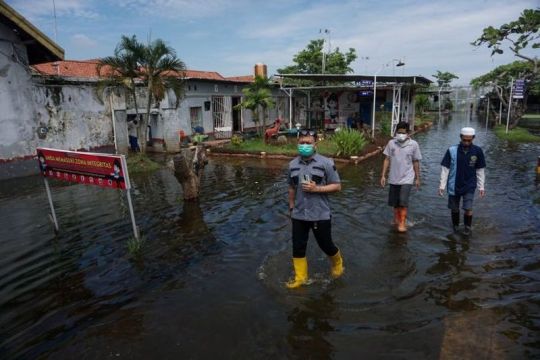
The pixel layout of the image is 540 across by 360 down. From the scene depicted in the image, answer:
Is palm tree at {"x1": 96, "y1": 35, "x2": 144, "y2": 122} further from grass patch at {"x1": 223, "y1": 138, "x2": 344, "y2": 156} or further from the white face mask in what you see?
the white face mask

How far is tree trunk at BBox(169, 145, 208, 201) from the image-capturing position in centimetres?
901

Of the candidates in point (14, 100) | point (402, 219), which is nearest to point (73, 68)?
point (14, 100)

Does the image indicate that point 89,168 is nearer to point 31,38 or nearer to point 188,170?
point 188,170

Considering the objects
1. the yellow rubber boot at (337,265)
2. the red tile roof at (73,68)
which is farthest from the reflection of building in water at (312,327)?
the red tile roof at (73,68)

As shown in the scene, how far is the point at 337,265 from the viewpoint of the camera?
4.98 m

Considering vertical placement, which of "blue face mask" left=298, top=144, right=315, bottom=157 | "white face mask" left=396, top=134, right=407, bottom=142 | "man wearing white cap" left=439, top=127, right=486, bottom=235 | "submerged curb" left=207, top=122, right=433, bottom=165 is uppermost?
"blue face mask" left=298, top=144, right=315, bottom=157

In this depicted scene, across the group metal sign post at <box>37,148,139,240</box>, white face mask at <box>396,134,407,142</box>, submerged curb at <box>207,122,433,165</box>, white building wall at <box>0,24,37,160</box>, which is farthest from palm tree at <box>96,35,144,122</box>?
white face mask at <box>396,134,407,142</box>

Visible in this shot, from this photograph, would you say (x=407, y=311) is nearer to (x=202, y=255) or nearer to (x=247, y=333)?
(x=247, y=333)

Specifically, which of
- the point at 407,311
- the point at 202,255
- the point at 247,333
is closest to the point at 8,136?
the point at 202,255

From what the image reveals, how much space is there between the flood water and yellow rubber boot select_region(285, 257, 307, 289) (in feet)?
0.47

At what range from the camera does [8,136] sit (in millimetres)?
12539

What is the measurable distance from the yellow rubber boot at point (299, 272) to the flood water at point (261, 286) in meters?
0.14

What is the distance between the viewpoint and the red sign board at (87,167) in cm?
586

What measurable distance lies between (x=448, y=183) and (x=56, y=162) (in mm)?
6669
